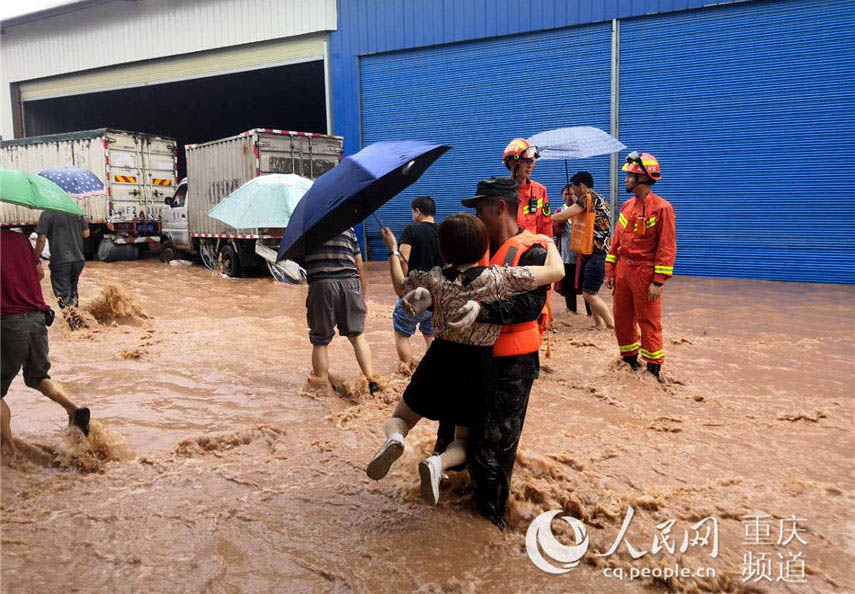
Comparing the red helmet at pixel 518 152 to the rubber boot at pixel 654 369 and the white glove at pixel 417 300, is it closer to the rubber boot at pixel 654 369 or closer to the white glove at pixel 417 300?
the rubber boot at pixel 654 369

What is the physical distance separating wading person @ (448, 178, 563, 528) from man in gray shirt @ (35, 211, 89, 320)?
7.64 m

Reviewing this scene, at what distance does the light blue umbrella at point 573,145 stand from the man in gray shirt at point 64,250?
6.24 metres

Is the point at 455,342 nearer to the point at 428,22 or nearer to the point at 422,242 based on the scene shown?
the point at 422,242

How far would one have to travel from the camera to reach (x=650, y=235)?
5953 mm

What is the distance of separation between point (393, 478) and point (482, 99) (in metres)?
14.4

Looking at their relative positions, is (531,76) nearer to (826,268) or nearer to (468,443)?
(826,268)

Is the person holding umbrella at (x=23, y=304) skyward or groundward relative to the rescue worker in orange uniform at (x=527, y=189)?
groundward

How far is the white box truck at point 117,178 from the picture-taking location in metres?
19.1

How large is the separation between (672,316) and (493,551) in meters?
7.58

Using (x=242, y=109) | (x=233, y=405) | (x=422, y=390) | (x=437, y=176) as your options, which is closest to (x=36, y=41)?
(x=242, y=109)

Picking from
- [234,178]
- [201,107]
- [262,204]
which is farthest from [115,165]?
[262,204]

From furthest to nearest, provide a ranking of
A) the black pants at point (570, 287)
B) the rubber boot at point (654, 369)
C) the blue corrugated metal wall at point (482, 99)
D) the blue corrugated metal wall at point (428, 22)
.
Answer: the blue corrugated metal wall at point (482, 99), the blue corrugated metal wall at point (428, 22), the black pants at point (570, 287), the rubber boot at point (654, 369)

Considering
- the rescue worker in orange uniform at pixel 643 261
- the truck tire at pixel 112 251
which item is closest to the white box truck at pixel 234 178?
the truck tire at pixel 112 251

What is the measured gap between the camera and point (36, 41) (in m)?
25.5
